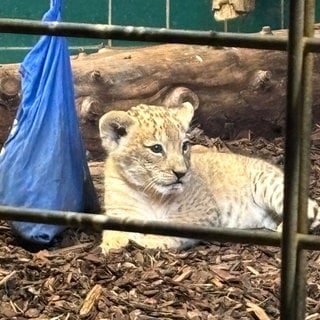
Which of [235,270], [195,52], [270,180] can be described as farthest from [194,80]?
[235,270]

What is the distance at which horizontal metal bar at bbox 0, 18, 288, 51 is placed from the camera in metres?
1.72

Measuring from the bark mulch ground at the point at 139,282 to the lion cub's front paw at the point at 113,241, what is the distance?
41 millimetres

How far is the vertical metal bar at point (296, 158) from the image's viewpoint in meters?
1.66

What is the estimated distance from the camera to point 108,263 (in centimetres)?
368

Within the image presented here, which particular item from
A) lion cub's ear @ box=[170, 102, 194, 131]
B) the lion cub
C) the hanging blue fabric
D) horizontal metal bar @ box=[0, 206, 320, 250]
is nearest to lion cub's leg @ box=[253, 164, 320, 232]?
the lion cub

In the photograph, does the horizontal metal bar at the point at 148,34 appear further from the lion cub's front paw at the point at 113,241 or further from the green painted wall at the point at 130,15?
the green painted wall at the point at 130,15

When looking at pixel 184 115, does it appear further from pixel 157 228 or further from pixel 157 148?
pixel 157 228

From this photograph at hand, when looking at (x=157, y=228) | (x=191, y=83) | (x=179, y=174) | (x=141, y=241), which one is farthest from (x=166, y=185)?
(x=157, y=228)

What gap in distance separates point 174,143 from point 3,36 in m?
2.28

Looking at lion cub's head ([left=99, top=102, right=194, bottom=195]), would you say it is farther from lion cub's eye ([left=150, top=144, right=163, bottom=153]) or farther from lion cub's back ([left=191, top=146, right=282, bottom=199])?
lion cub's back ([left=191, top=146, right=282, bottom=199])

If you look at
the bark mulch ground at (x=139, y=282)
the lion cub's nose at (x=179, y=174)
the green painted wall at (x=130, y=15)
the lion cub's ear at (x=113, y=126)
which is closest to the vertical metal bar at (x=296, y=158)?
the bark mulch ground at (x=139, y=282)

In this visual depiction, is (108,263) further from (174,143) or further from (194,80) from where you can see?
(194,80)

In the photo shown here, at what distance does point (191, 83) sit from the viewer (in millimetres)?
5332

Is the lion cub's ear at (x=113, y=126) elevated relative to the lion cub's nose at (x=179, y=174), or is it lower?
Answer: elevated
